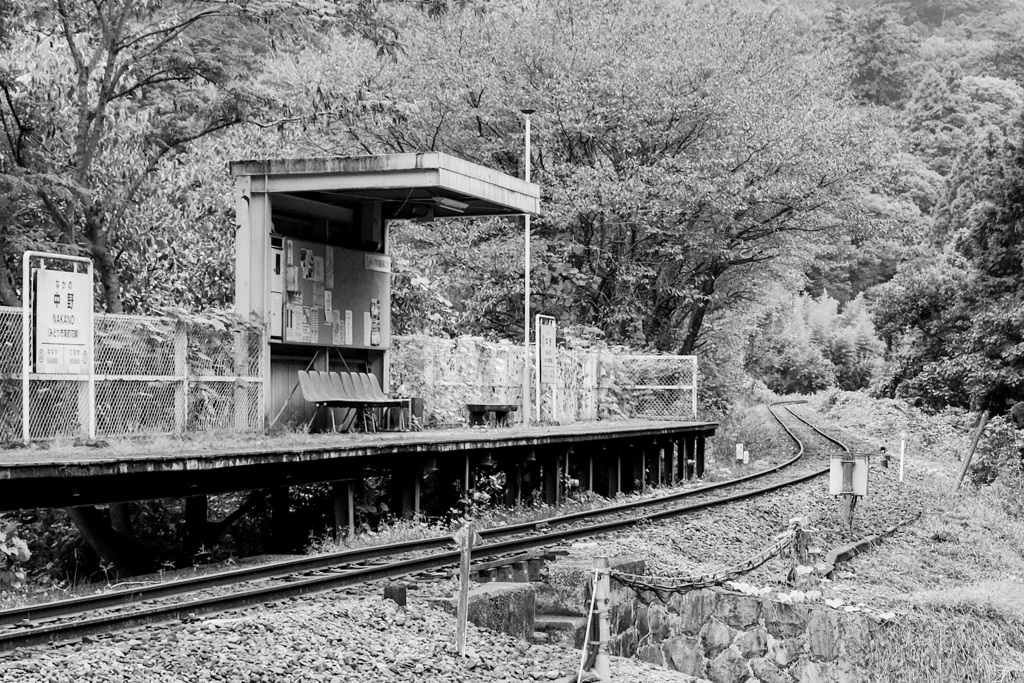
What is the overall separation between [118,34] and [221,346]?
187 inches

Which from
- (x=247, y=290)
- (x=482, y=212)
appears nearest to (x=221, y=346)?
(x=247, y=290)

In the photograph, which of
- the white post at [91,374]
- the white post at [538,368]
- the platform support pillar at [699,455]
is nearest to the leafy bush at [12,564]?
the white post at [91,374]

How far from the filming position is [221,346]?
44.6 ft

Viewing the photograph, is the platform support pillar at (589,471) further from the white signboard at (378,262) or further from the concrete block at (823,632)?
the concrete block at (823,632)

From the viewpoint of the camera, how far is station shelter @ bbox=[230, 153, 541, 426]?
14.4 metres

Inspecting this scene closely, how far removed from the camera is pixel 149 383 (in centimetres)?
1257

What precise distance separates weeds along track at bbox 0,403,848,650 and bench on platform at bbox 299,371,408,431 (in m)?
3.08

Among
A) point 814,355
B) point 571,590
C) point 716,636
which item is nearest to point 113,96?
point 571,590

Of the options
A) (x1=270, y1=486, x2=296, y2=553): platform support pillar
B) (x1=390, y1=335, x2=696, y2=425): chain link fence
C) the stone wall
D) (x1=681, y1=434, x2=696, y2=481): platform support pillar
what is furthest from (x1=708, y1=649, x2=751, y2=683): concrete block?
(x1=681, y1=434, x2=696, y2=481): platform support pillar

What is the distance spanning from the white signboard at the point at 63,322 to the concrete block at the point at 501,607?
16.8 feet

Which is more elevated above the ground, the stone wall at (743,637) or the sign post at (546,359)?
the sign post at (546,359)

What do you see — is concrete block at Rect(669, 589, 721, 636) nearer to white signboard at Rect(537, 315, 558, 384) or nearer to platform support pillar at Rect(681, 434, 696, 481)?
white signboard at Rect(537, 315, 558, 384)

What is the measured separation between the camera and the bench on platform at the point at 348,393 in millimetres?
14664

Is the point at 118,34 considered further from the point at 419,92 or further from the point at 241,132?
the point at 419,92
